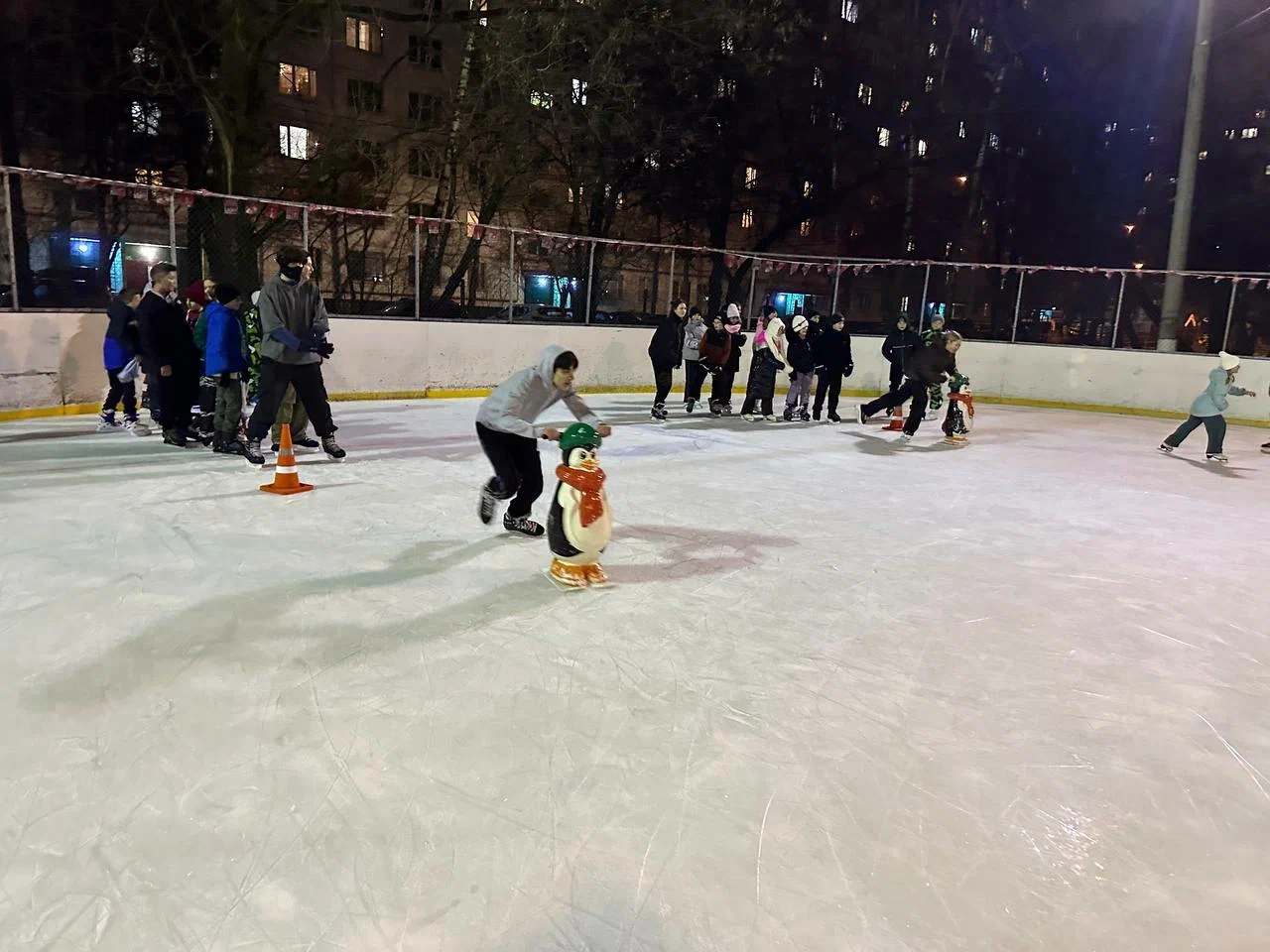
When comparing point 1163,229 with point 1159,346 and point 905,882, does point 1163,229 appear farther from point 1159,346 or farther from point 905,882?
point 905,882

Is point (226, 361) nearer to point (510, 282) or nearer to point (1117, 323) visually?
point (510, 282)

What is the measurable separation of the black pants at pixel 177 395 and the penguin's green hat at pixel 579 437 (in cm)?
450

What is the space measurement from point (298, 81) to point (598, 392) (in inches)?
796

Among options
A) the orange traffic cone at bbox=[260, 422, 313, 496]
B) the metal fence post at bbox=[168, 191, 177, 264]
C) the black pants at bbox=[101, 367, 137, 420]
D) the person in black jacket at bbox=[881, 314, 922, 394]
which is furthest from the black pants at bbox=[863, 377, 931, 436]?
the metal fence post at bbox=[168, 191, 177, 264]

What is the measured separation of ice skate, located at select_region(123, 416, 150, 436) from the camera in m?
7.55

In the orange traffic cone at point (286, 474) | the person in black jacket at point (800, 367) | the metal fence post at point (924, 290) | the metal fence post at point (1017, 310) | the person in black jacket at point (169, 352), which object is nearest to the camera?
the orange traffic cone at point (286, 474)

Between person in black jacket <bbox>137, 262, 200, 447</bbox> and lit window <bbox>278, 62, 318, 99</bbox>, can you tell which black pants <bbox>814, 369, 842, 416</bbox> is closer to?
person in black jacket <bbox>137, 262, 200, 447</bbox>

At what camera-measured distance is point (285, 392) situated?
6.50 metres

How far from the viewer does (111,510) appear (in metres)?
5.05

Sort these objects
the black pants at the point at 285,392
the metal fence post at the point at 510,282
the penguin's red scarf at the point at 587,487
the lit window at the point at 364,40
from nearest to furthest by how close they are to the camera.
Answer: the penguin's red scarf at the point at 587,487 → the black pants at the point at 285,392 → the metal fence post at the point at 510,282 → the lit window at the point at 364,40

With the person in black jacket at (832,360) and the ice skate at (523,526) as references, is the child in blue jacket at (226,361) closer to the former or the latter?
the ice skate at (523,526)

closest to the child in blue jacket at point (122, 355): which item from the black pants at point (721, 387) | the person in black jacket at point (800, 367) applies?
the black pants at point (721, 387)

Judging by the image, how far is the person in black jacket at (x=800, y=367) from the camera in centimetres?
1012

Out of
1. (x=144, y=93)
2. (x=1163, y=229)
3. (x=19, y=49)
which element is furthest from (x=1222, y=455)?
(x=19, y=49)
